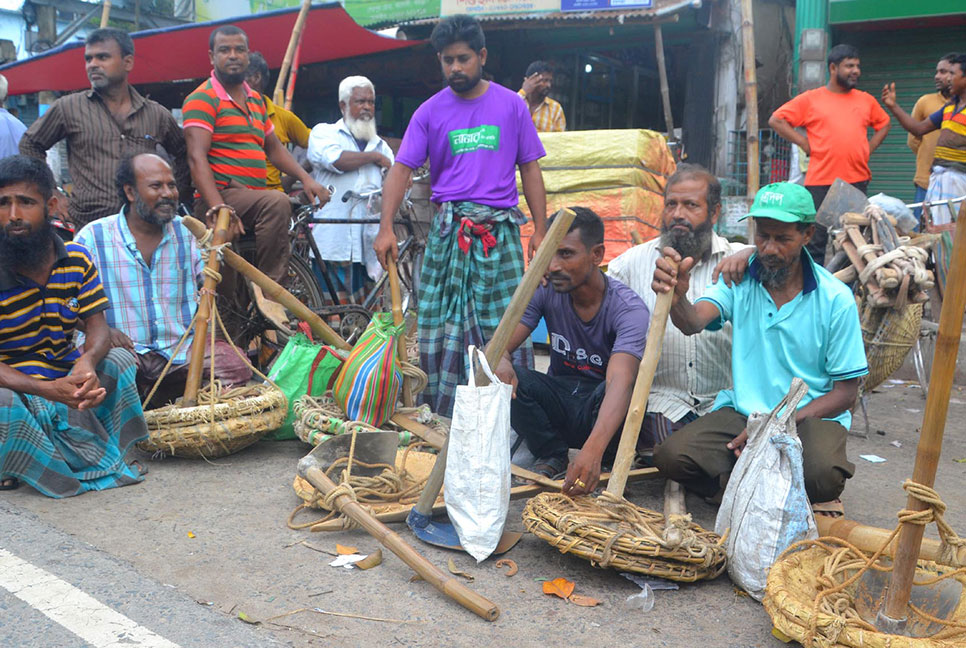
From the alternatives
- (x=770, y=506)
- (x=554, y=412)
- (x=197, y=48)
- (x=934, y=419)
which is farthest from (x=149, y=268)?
(x=197, y=48)

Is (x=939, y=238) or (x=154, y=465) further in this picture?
(x=939, y=238)

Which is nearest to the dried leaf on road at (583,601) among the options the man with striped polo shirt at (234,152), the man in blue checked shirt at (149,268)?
the man in blue checked shirt at (149,268)

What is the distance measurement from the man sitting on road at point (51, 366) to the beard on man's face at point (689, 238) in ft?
8.44

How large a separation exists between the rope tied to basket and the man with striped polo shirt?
367cm

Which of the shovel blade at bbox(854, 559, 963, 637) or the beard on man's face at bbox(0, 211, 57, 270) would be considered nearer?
the shovel blade at bbox(854, 559, 963, 637)

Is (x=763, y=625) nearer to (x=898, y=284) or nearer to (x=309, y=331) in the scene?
(x=898, y=284)

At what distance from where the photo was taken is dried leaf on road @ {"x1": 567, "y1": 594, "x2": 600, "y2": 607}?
2.74m

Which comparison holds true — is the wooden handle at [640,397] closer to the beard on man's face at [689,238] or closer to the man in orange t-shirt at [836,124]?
the beard on man's face at [689,238]

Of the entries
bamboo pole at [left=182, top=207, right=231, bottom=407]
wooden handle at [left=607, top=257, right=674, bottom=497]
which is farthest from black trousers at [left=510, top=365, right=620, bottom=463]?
bamboo pole at [left=182, top=207, right=231, bottom=407]

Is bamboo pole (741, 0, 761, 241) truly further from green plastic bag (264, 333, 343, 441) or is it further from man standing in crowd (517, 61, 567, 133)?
green plastic bag (264, 333, 343, 441)

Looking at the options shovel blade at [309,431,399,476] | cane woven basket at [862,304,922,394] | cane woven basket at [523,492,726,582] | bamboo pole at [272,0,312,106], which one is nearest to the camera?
cane woven basket at [523,492,726,582]

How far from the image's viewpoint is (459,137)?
441 cm

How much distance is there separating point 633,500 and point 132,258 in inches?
111

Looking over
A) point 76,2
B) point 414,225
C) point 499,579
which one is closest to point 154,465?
point 499,579
